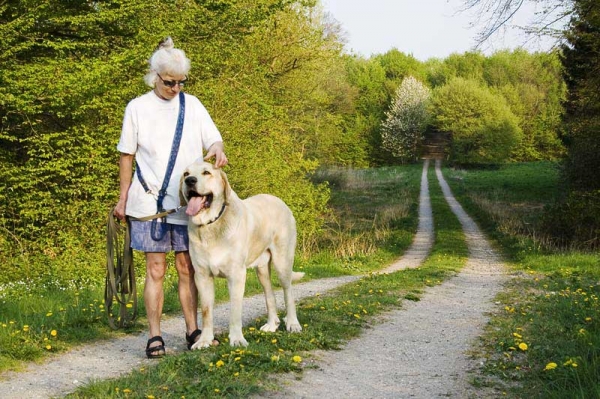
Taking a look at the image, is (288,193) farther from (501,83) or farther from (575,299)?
(501,83)

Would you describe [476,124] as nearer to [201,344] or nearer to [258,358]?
[201,344]

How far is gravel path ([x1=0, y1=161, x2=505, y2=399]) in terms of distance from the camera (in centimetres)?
455

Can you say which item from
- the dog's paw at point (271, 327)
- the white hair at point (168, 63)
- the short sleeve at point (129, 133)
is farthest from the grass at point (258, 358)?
Answer: the white hair at point (168, 63)

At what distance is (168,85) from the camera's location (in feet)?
17.0

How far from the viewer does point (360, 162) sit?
80.6m

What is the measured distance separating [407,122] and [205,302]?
7589 cm

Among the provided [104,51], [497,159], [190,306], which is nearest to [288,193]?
[104,51]

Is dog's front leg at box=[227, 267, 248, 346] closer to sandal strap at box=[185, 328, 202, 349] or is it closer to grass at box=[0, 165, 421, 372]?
sandal strap at box=[185, 328, 202, 349]

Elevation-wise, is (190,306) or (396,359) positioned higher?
(190,306)

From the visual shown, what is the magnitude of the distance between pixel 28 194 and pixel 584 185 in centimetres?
2159

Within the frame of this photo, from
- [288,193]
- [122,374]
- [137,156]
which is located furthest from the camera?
[288,193]

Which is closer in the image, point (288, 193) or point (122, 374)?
point (122, 374)

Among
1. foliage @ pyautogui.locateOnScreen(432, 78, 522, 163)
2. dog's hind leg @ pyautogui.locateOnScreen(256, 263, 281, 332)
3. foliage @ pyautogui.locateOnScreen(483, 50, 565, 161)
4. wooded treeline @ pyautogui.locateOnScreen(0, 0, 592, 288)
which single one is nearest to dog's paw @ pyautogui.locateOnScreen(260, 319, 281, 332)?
dog's hind leg @ pyautogui.locateOnScreen(256, 263, 281, 332)

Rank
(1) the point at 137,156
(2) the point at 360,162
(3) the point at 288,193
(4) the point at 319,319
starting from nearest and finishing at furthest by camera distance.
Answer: (1) the point at 137,156
(4) the point at 319,319
(3) the point at 288,193
(2) the point at 360,162
